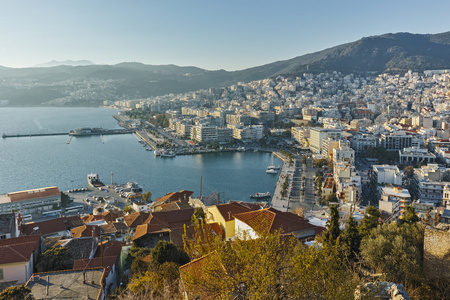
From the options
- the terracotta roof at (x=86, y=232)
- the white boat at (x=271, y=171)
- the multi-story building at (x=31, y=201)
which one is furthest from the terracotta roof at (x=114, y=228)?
the white boat at (x=271, y=171)

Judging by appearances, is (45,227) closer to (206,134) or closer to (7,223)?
(7,223)

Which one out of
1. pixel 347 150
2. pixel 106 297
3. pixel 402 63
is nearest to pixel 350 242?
pixel 106 297

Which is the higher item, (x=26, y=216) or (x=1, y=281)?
(x=1, y=281)

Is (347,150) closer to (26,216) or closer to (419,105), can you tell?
(26,216)

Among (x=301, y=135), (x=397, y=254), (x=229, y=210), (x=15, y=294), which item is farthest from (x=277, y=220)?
(x=301, y=135)

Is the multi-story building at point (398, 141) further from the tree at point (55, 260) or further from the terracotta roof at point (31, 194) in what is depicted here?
the tree at point (55, 260)

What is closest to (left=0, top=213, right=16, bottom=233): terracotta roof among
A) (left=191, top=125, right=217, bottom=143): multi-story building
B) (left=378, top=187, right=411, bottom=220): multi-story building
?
(left=378, top=187, right=411, bottom=220): multi-story building
